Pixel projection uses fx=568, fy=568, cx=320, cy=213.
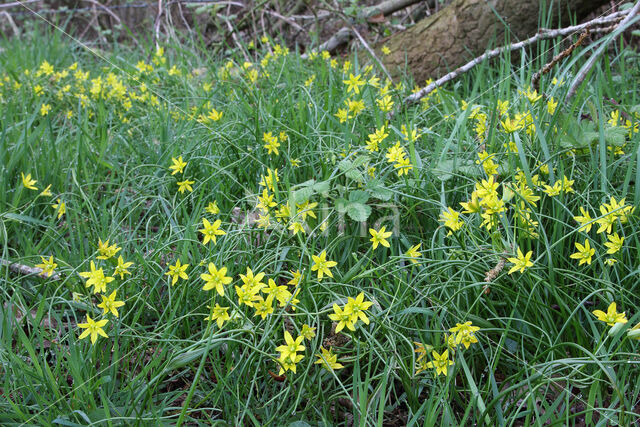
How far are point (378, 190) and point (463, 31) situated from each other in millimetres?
1906

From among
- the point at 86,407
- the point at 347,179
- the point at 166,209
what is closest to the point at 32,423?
the point at 86,407

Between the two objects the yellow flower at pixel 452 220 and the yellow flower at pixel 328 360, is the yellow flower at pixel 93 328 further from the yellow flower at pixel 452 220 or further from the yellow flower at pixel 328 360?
the yellow flower at pixel 452 220

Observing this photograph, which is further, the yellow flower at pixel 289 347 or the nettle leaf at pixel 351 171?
the nettle leaf at pixel 351 171

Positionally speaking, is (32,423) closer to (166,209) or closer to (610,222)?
(166,209)

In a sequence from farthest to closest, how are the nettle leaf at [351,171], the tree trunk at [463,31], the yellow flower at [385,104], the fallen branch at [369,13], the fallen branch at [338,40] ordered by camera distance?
1. the fallen branch at [338,40]
2. the fallen branch at [369,13]
3. the tree trunk at [463,31]
4. the yellow flower at [385,104]
5. the nettle leaf at [351,171]

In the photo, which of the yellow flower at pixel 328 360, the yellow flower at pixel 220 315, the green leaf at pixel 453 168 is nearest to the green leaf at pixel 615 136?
the green leaf at pixel 453 168

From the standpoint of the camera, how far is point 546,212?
5.92 feet

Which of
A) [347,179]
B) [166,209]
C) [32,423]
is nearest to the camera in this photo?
[32,423]

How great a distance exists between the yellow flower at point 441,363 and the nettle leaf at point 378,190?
55 cm

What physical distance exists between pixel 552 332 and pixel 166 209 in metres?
1.35

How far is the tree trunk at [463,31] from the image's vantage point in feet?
10.4

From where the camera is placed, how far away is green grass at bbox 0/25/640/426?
1.37m

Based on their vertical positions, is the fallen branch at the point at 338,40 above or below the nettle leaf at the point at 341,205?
below

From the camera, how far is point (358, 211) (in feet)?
5.58
